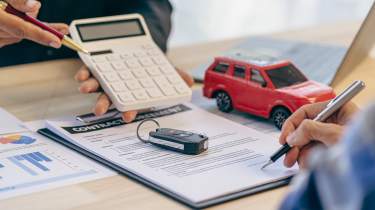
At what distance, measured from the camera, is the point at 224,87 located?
112cm

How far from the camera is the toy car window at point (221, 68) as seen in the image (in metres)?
1.13

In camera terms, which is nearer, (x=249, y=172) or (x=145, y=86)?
(x=249, y=172)

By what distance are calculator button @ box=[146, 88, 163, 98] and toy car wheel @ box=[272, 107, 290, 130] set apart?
187 mm

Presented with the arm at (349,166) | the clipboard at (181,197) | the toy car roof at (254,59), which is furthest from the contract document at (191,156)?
the arm at (349,166)

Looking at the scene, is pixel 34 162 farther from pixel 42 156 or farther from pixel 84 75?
pixel 84 75

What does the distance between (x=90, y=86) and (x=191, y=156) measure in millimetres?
265

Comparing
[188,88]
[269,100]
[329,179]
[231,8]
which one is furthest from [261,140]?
[231,8]

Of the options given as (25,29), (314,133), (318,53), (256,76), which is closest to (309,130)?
(314,133)

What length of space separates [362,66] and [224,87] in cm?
30

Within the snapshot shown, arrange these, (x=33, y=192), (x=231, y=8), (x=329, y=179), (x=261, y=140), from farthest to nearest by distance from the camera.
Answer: (x=231, y=8) < (x=261, y=140) < (x=33, y=192) < (x=329, y=179)

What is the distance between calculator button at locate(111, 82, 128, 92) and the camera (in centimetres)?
107

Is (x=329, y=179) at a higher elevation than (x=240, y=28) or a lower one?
higher

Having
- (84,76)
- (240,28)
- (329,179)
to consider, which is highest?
(329,179)

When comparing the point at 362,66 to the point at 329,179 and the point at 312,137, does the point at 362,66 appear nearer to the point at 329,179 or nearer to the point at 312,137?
the point at 312,137
